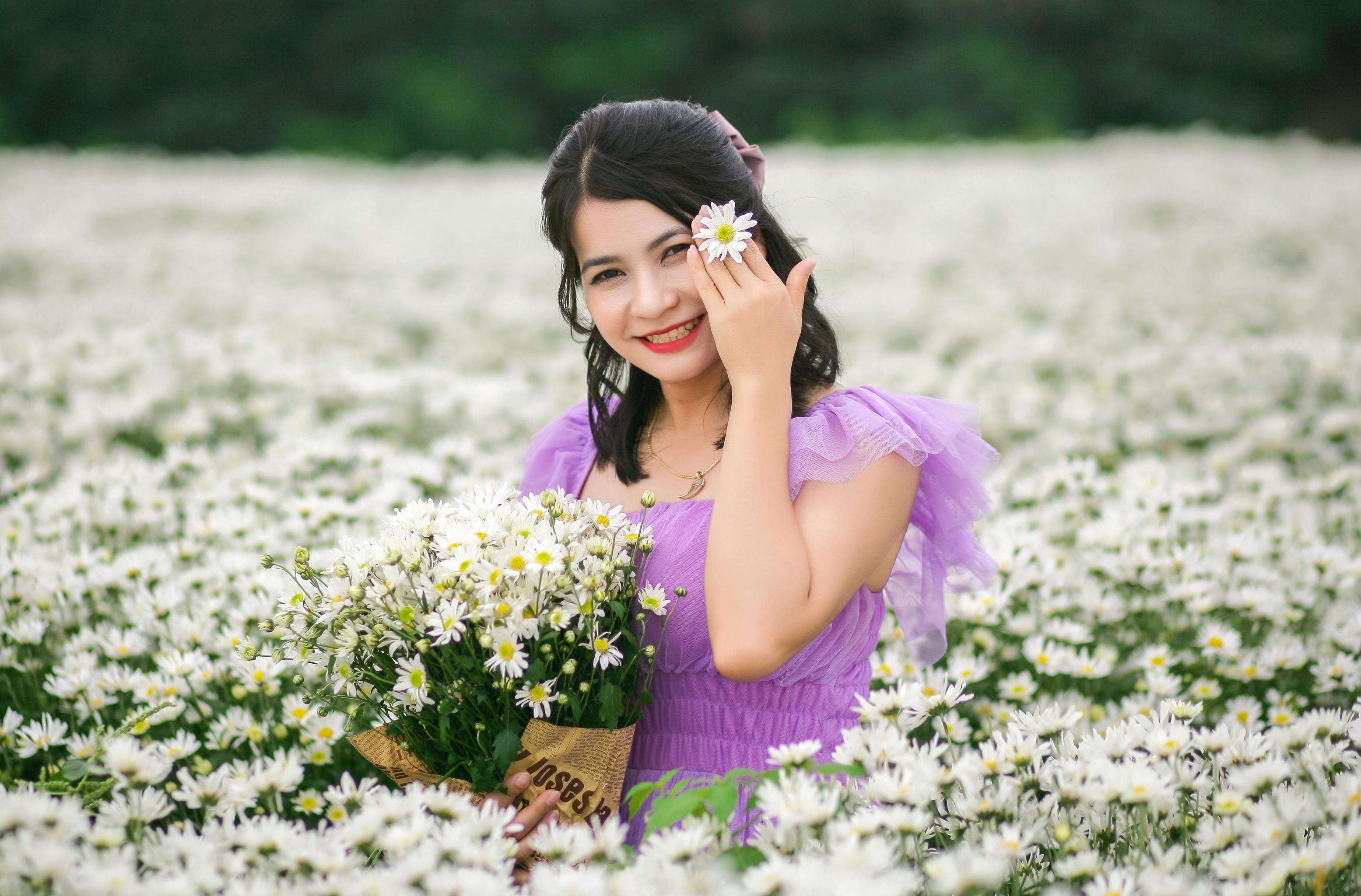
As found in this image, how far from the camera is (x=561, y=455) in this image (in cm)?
246

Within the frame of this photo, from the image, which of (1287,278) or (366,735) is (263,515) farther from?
(1287,278)

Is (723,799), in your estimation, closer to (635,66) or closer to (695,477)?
(695,477)

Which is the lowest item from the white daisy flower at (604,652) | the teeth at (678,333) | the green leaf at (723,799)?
the green leaf at (723,799)

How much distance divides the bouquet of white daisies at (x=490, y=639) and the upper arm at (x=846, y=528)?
0.78 feet

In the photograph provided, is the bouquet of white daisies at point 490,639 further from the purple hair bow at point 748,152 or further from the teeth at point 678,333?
the purple hair bow at point 748,152

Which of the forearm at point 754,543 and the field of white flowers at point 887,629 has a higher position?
the forearm at point 754,543

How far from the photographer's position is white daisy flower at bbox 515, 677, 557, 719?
1625 mm

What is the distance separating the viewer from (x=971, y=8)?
27.5m

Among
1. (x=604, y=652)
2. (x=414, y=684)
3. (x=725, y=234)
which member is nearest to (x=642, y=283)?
(x=725, y=234)

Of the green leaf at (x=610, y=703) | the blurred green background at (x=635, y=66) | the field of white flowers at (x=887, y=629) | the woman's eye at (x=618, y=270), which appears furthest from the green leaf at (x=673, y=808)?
the blurred green background at (x=635, y=66)

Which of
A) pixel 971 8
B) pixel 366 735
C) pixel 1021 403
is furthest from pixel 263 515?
pixel 971 8

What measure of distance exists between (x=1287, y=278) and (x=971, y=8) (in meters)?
22.7

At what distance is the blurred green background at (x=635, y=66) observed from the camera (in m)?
25.1

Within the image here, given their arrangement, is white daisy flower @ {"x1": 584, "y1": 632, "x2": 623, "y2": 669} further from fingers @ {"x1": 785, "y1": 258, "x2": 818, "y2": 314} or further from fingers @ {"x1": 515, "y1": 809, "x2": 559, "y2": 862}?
fingers @ {"x1": 785, "y1": 258, "x2": 818, "y2": 314}
